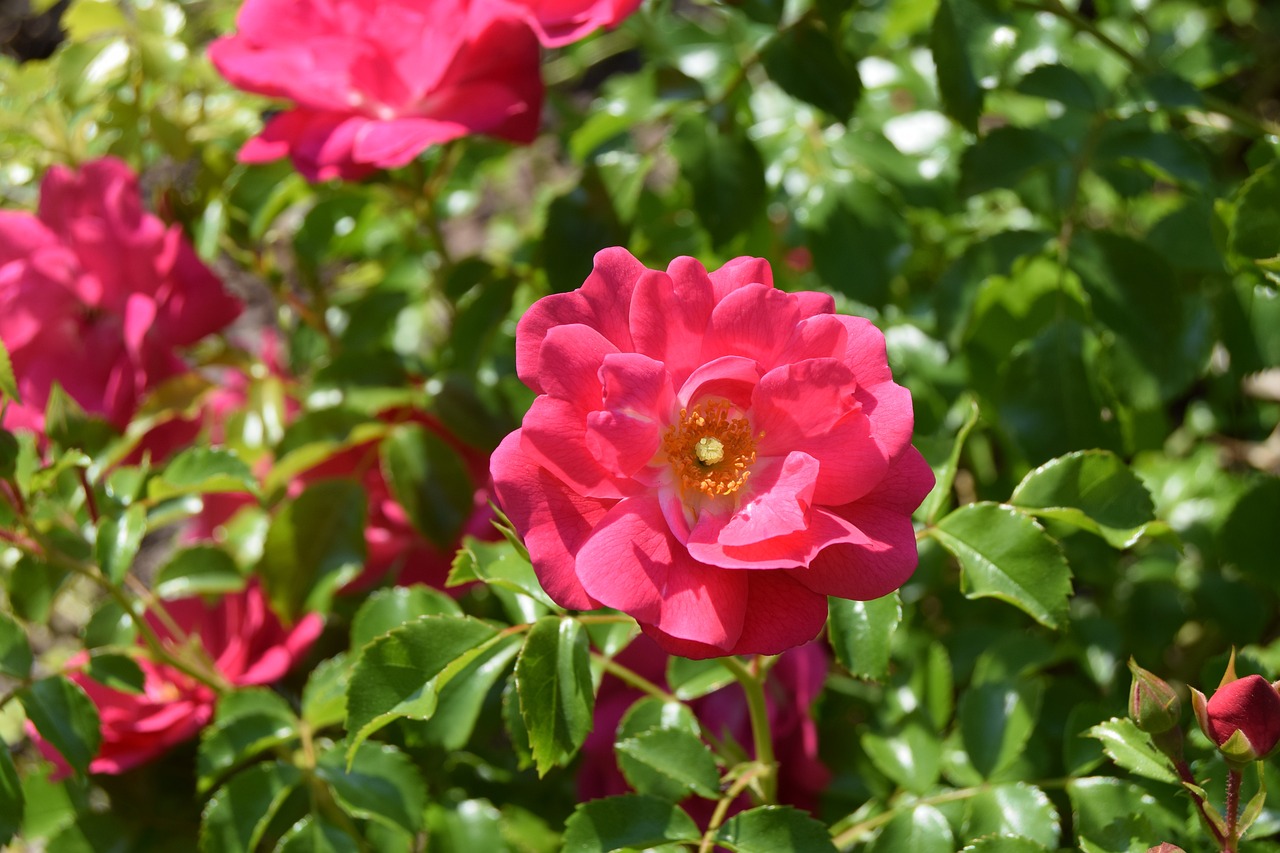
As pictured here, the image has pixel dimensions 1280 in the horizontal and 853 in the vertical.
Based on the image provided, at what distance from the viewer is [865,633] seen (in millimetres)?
814

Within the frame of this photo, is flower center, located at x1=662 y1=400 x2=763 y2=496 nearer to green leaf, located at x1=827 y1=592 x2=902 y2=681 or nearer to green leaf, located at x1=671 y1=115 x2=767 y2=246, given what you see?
green leaf, located at x1=827 y1=592 x2=902 y2=681

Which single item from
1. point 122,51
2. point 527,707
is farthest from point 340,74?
point 527,707

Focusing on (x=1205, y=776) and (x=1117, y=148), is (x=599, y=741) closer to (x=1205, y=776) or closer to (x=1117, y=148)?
(x=1205, y=776)

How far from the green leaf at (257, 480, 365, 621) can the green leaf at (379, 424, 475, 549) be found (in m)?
0.07

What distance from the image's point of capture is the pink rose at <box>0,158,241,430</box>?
1.13m

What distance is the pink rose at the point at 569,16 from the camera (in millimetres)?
929

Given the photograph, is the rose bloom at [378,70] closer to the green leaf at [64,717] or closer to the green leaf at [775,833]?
the green leaf at [64,717]

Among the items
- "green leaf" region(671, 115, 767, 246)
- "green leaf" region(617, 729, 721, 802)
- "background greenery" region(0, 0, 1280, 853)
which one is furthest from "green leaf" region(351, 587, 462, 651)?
"green leaf" region(671, 115, 767, 246)

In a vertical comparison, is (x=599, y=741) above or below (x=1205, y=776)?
below

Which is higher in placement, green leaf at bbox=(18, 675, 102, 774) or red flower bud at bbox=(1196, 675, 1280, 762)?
red flower bud at bbox=(1196, 675, 1280, 762)

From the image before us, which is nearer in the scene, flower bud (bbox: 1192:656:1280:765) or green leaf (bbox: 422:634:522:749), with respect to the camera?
flower bud (bbox: 1192:656:1280:765)

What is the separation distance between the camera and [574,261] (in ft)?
3.62

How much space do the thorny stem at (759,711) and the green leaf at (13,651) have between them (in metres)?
0.56

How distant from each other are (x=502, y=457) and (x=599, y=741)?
462 millimetres
